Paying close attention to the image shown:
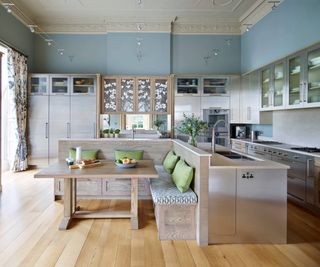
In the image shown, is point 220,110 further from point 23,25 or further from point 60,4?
point 23,25

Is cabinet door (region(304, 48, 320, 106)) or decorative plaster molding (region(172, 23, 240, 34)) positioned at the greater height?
decorative plaster molding (region(172, 23, 240, 34))

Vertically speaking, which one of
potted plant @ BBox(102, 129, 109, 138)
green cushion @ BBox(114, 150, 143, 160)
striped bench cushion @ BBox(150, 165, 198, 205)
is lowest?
striped bench cushion @ BBox(150, 165, 198, 205)

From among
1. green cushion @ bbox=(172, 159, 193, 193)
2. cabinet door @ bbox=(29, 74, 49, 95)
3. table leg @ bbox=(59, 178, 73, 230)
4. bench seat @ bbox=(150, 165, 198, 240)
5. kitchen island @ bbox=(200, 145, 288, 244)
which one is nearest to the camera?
kitchen island @ bbox=(200, 145, 288, 244)

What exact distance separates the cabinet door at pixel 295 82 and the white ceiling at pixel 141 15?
5.93 ft

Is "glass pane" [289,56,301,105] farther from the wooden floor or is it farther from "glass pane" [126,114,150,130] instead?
"glass pane" [126,114,150,130]

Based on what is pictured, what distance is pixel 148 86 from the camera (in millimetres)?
6887

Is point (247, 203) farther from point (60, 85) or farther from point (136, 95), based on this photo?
point (60, 85)

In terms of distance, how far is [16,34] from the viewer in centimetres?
624

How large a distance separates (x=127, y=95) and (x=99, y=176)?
4.12m

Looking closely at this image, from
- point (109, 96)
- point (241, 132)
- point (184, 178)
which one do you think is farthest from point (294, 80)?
point (109, 96)

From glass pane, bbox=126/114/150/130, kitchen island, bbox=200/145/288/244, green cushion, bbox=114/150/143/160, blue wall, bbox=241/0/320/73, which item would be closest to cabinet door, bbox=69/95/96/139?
glass pane, bbox=126/114/150/130

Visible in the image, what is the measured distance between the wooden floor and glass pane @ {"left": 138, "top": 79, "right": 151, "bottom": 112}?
11.6 feet

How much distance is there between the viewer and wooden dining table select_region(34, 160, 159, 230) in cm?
302

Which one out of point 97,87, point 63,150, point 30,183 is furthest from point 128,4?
point 30,183
